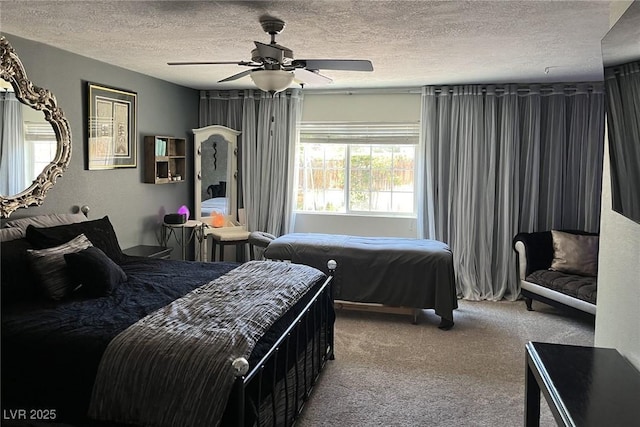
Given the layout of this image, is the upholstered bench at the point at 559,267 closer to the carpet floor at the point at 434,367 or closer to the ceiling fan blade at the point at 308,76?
the carpet floor at the point at 434,367

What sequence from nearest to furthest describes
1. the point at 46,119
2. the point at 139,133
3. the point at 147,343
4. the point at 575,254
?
the point at 147,343
the point at 46,119
the point at 575,254
the point at 139,133

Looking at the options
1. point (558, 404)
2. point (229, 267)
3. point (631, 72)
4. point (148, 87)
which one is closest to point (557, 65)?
point (631, 72)

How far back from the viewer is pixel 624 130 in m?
2.07

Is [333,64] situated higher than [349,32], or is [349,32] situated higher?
[349,32]

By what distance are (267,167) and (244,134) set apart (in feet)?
1.62

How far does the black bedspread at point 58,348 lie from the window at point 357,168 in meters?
3.75

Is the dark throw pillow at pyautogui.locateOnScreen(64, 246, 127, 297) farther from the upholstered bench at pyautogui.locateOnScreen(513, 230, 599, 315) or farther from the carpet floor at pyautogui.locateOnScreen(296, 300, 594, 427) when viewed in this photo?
the upholstered bench at pyautogui.locateOnScreen(513, 230, 599, 315)

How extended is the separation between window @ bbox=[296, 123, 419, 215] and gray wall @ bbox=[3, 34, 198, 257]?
4.76 feet

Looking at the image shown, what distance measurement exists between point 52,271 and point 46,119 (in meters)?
1.46

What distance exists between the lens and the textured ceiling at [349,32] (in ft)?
9.34

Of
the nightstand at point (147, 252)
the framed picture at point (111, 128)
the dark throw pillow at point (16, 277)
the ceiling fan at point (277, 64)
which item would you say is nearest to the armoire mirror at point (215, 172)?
the framed picture at point (111, 128)

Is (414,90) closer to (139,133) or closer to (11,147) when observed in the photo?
(139,133)

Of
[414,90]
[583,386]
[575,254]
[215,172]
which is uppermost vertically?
[414,90]

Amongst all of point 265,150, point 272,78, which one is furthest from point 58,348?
point 265,150
